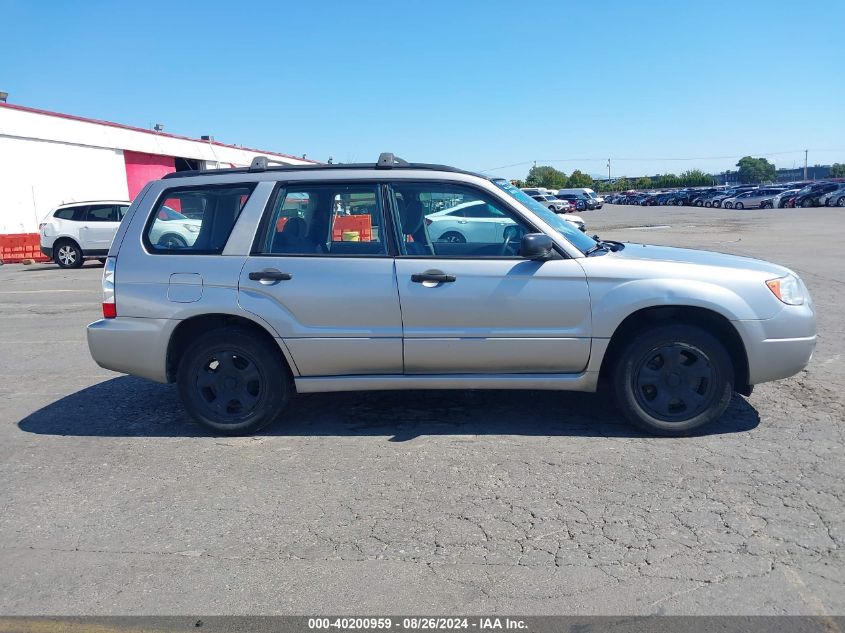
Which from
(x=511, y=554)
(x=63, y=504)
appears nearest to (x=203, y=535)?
(x=63, y=504)

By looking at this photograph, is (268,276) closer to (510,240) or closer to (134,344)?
(134,344)

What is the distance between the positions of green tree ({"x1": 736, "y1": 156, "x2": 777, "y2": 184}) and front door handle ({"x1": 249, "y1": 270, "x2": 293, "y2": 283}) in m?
145

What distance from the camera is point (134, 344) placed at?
5.12 metres

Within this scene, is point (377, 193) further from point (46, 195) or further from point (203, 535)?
point (46, 195)

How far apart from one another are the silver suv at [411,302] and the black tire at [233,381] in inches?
0.5

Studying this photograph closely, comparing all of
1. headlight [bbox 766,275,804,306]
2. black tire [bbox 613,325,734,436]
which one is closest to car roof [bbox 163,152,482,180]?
black tire [bbox 613,325,734,436]

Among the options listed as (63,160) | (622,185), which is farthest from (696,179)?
(63,160)

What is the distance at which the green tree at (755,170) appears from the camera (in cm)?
13874

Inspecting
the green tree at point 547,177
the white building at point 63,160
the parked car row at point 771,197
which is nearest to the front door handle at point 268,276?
the white building at point 63,160

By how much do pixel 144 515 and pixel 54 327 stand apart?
6.82 m

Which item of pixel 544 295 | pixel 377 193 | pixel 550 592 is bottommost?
pixel 550 592

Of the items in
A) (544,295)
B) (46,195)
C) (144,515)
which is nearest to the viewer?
(144,515)

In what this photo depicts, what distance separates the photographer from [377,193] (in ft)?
16.7

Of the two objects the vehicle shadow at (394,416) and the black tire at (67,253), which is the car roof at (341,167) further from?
the black tire at (67,253)
